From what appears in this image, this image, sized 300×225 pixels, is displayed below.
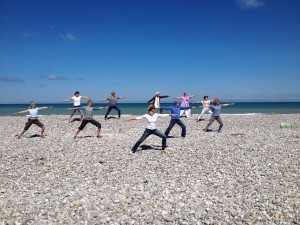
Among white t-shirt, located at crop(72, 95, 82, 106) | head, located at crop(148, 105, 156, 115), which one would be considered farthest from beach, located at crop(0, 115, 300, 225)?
white t-shirt, located at crop(72, 95, 82, 106)

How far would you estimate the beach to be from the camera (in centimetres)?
643

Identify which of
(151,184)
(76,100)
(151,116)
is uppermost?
(76,100)

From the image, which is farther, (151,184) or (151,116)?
(151,116)

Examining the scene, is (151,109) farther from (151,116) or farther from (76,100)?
(76,100)

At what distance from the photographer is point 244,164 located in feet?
34.4

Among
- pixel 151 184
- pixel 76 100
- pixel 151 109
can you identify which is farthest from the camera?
pixel 76 100

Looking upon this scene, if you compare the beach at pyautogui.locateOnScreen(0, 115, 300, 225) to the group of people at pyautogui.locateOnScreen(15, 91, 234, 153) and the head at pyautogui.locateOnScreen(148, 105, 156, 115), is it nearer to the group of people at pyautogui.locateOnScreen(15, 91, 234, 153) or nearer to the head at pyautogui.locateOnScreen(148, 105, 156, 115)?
the group of people at pyautogui.locateOnScreen(15, 91, 234, 153)

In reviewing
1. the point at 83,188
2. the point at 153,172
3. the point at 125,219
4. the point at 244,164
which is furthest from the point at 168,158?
the point at 125,219

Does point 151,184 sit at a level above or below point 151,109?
below

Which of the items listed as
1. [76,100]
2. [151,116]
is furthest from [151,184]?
[76,100]

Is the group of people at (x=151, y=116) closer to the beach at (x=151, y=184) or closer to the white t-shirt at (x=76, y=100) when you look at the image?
the white t-shirt at (x=76, y=100)

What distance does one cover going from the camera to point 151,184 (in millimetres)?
8445

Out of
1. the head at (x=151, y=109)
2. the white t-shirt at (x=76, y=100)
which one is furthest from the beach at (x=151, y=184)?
the white t-shirt at (x=76, y=100)

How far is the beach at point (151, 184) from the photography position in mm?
6434
